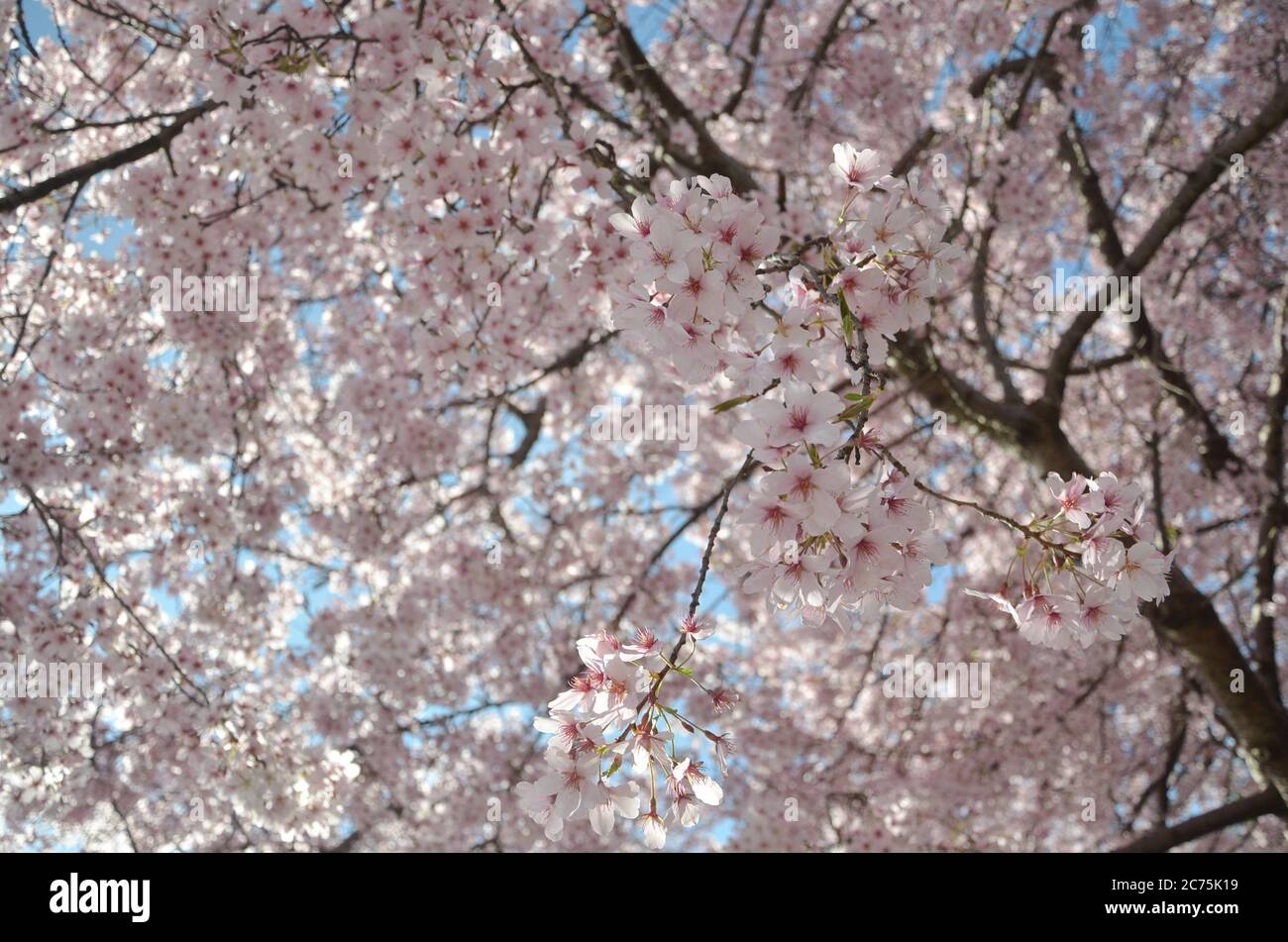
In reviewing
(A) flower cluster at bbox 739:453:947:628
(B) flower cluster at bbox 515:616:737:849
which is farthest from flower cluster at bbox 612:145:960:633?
(B) flower cluster at bbox 515:616:737:849

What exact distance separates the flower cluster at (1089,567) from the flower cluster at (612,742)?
1.87 feet

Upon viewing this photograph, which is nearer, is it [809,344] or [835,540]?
[835,540]

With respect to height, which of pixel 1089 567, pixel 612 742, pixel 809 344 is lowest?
pixel 612 742

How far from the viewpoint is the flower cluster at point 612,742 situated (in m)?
1.55

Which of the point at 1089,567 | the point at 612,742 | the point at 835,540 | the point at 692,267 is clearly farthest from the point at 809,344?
the point at 612,742

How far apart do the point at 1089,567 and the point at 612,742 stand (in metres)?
0.90

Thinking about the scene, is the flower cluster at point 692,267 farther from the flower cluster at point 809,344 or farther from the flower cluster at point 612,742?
the flower cluster at point 612,742

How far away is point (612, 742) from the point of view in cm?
157

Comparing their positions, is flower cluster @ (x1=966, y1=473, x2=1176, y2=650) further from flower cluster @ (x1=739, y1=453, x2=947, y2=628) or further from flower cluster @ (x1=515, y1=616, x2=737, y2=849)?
flower cluster @ (x1=515, y1=616, x2=737, y2=849)

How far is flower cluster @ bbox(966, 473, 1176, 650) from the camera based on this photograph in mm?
1598

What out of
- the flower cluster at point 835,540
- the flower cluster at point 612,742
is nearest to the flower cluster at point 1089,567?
the flower cluster at point 835,540

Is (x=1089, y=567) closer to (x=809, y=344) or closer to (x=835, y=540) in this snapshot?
(x=835, y=540)

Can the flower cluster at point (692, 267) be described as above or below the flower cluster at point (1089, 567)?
above
